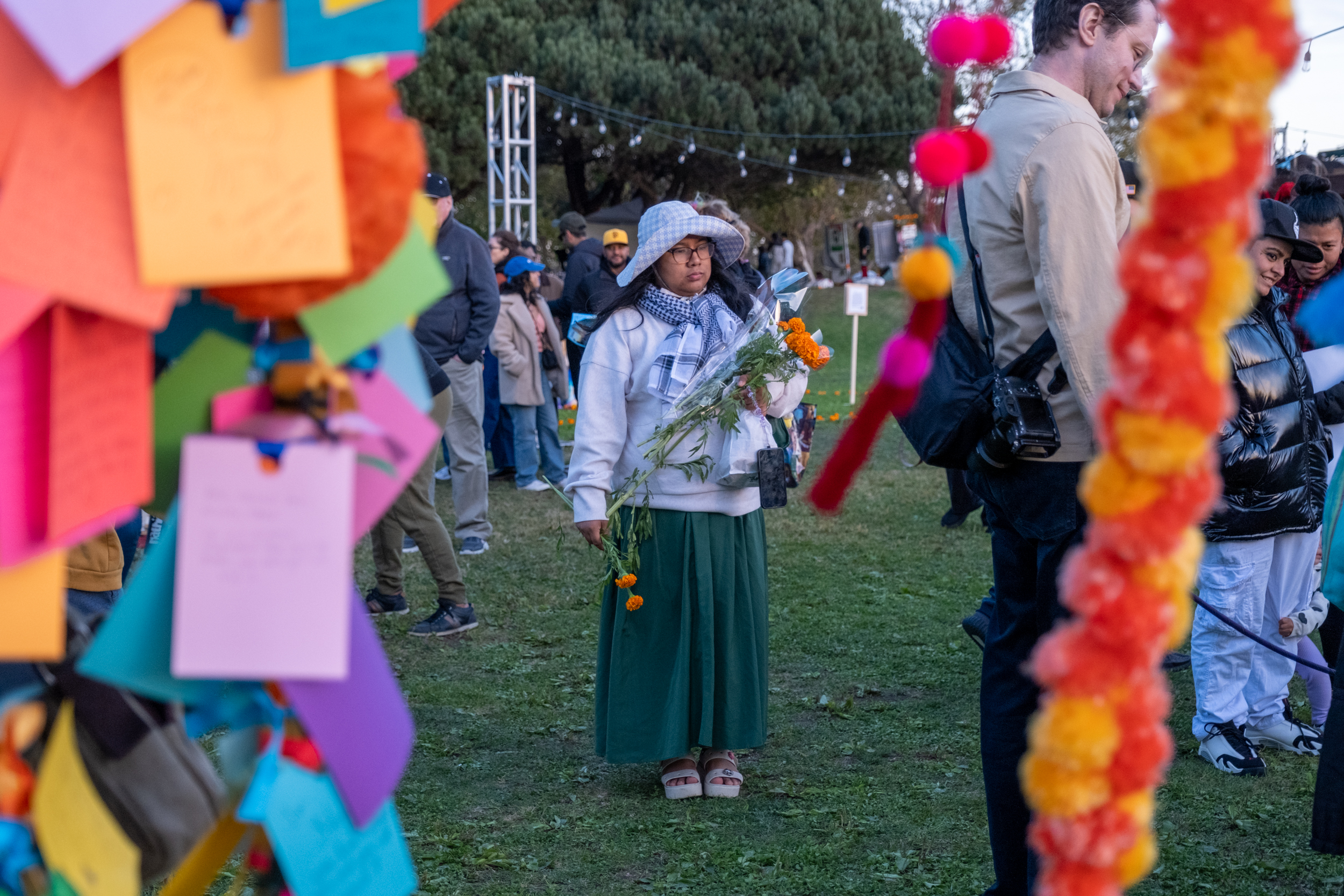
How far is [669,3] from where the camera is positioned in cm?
3041

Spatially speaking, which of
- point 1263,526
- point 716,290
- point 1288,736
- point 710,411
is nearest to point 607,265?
point 716,290

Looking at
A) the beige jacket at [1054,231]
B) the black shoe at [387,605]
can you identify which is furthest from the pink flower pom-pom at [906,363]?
the black shoe at [387,605]

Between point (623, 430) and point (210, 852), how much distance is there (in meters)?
2.52

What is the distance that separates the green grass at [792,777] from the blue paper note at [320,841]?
0.89 m

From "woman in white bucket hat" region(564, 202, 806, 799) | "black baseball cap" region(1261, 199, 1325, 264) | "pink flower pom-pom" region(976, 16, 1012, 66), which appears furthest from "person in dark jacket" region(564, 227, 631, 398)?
"pink flower pom-pom" region(976, 16, 1012, 66)

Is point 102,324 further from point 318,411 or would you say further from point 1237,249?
point 1237,249

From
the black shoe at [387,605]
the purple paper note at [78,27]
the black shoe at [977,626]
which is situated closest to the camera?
the purple paper note at [78,27]

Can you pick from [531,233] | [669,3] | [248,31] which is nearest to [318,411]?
[248,31]

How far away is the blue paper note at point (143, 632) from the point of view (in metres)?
1.20

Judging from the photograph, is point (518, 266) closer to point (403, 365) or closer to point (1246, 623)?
point (1246, 623)

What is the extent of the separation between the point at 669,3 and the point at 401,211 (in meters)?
31.1

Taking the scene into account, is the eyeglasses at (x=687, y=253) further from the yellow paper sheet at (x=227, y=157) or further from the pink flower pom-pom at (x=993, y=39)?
the yellow paper sheet at (x=227, y=157)

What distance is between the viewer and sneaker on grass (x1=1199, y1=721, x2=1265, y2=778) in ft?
13.2

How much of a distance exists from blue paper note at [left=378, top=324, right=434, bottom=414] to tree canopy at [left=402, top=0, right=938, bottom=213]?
26268mm
